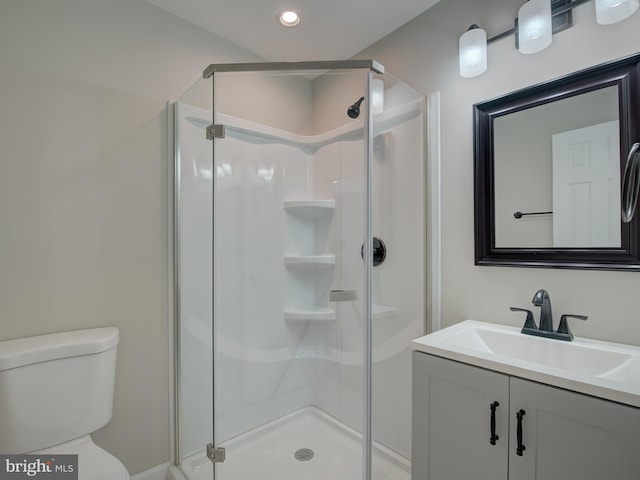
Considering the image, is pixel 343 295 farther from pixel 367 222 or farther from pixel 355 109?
pixel 355 109

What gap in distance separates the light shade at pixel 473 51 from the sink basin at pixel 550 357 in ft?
3.68

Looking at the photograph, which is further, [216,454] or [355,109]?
[216,454]

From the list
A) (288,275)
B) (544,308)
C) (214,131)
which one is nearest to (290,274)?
(288,275)

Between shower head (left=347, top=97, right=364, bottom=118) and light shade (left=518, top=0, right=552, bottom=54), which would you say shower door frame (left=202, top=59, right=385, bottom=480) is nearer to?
shower head (left=347, top=97, right=364, bottom=118)

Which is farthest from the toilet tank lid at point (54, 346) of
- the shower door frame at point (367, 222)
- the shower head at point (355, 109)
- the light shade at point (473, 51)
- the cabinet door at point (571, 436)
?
the light shade at point (473, 51)

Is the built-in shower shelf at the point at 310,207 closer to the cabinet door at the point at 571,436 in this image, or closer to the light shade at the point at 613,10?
the cabinet door at the point at 571,436

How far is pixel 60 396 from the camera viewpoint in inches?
49.8

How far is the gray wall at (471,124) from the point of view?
3.76ft

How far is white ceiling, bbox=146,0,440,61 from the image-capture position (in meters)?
1.66

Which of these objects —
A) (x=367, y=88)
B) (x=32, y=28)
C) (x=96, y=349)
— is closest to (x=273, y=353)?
(x=96, y=349)

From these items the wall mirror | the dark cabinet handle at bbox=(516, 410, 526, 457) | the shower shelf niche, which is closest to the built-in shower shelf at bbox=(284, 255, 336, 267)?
the shower shelf niche

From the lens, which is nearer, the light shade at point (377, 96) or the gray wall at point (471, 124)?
the gray wall at point (471, 124)

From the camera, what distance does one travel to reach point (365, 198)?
4.72 ft

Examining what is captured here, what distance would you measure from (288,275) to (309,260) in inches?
6.4
